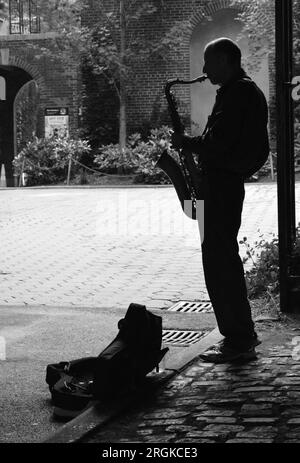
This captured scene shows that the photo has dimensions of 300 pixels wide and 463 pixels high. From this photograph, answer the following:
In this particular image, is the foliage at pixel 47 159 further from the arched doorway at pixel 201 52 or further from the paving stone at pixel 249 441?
the paving stone at pixel 249 441

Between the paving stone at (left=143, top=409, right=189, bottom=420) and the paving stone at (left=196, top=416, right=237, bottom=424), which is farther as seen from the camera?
the paving stone at (left=143, top=409, right=189, bottom=420)

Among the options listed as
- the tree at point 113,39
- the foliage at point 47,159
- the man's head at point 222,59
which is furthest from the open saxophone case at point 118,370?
the tree at point 113,39

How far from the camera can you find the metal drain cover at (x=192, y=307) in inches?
296

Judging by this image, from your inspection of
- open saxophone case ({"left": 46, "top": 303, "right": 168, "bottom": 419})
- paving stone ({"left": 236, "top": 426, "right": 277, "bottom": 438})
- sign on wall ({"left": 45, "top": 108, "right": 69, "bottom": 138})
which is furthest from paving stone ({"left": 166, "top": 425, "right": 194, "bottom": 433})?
sign on wall ({"left": 45, "top": 108, "right": 69, "bottom": 138})

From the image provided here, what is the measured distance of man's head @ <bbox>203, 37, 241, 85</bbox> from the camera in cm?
511

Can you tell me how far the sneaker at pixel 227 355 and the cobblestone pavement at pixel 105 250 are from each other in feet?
8.11

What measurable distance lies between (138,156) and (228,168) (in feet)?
72.6

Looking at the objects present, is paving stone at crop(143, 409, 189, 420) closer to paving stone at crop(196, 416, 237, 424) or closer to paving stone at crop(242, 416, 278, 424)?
paving stone at crop(196, 416, 237, 424)

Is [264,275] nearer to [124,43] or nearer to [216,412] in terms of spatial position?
[216,412]

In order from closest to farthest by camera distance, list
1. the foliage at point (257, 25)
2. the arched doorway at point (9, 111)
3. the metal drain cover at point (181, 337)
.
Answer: the metal drain cover at point (181, 337) → the foliage at point (257, 25) → the arched doorway at point (9, 111)

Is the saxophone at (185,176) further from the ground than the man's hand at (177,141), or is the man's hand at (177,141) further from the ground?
the man's hand at (177,141)

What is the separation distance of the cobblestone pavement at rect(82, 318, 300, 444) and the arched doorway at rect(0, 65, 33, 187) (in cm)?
2547

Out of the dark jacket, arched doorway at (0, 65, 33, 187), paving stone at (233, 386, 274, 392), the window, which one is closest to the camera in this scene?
paving stone at (233, 386, 274, 392)

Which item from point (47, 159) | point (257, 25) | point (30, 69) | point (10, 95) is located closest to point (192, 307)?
Answer: point (47, 159)
